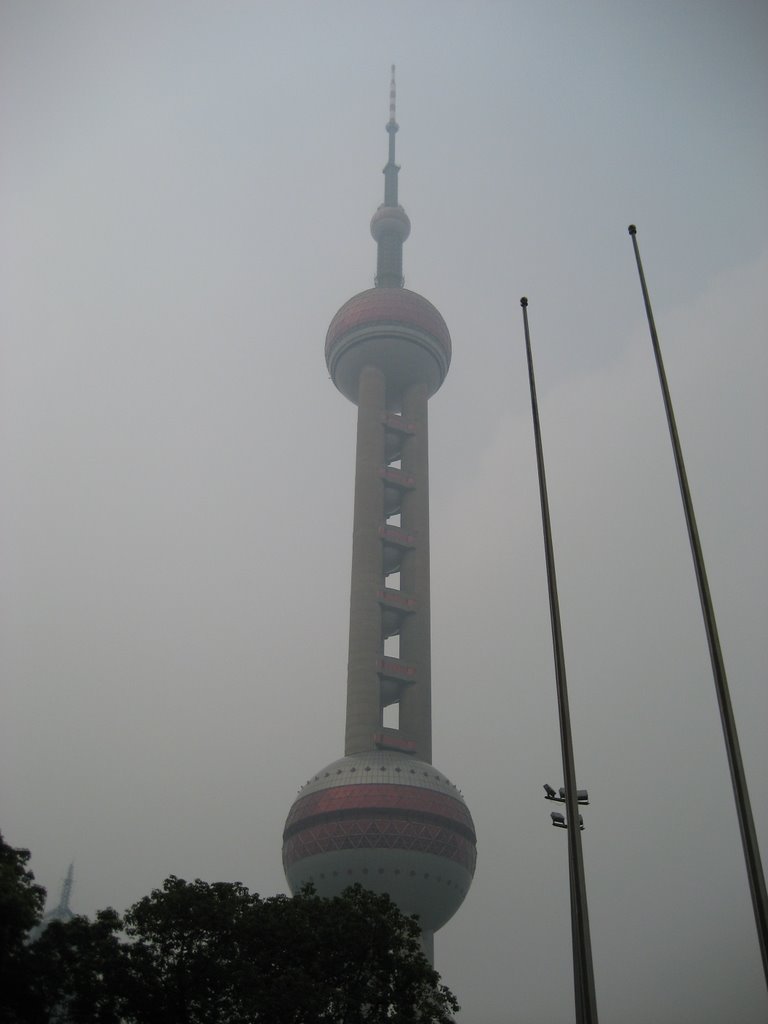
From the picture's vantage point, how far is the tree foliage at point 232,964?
134 feet

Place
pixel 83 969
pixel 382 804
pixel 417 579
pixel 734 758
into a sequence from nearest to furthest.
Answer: pixel 734 758 < pixel 83 969 < pixel 382 804 < pixel 417 579

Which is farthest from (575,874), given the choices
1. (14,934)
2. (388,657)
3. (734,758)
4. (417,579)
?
(417,579)

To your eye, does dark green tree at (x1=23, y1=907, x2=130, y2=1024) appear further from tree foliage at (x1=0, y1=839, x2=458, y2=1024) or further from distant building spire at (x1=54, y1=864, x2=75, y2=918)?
distant building spire at (x1=54, y1=864, x2=75, y2=918)

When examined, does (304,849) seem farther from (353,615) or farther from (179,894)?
(179,894)

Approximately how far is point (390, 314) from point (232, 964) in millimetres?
104971

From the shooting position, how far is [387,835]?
329 feet

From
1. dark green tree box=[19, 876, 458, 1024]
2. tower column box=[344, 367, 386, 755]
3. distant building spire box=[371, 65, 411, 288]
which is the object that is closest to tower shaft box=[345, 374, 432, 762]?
tower column box=[344, 367, 386, 755]

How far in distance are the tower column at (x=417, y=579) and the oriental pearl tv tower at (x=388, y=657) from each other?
0.17 m

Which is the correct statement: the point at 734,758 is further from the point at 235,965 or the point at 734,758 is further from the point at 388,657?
the point at 388,657

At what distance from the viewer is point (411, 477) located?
13012cm

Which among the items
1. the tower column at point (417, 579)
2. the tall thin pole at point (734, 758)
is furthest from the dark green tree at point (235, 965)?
the tower column at point (417, 579)

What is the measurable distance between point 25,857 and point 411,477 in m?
92.4

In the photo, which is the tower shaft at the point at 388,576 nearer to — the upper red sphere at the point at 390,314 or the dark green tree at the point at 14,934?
the upper red sphere at the point at 390,314

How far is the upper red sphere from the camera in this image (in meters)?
137
